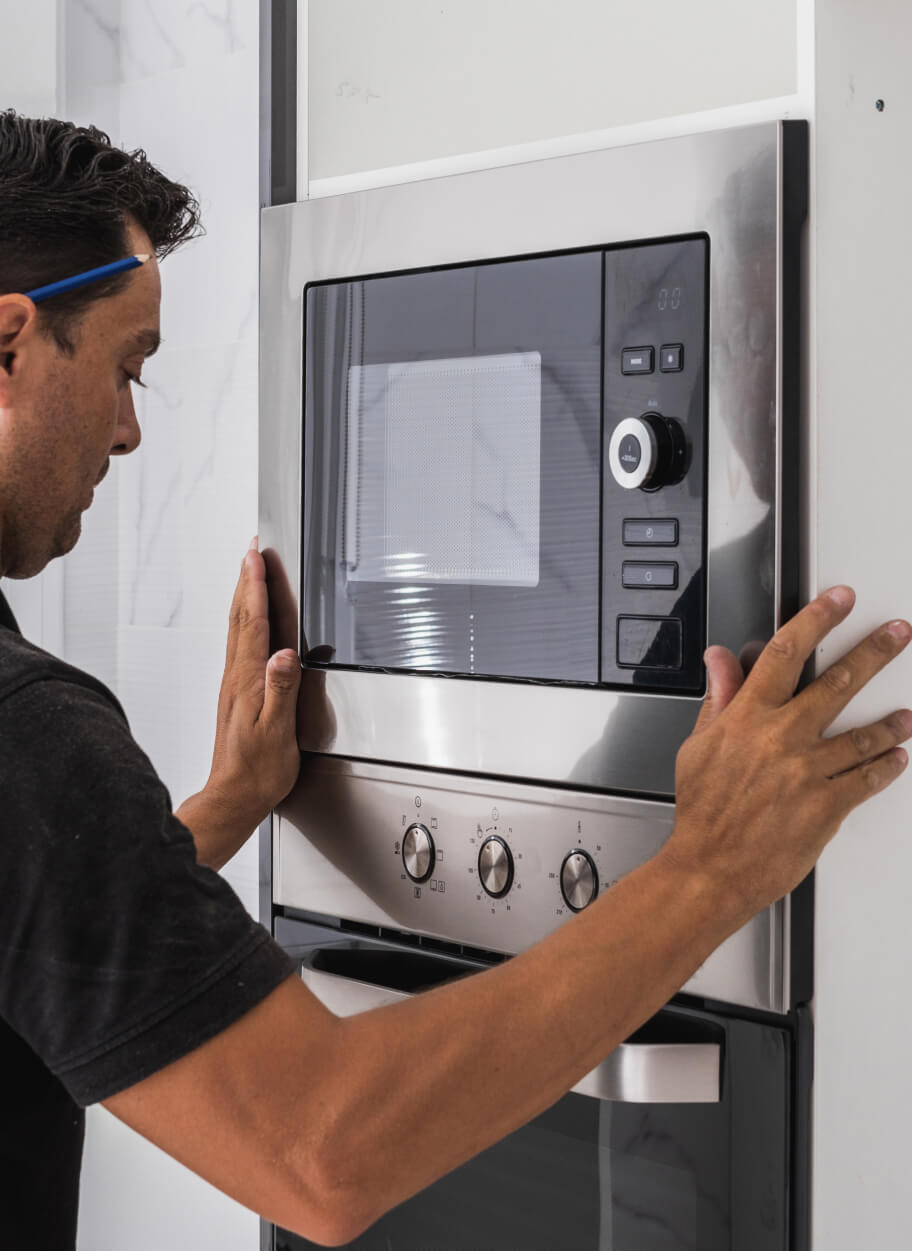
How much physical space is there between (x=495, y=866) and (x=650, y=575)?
10.4 inches

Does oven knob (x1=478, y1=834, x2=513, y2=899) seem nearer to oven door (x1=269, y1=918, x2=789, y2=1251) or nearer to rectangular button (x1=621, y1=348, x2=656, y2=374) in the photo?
oven door (x1=269, y1=918, x2=789, y2=1251)

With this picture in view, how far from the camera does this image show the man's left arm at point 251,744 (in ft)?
3.59

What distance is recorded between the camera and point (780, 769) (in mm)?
817

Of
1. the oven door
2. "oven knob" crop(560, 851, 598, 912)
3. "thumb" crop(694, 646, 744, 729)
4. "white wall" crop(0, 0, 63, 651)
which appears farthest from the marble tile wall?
"thumb" crop(694, 646, 744, 729)

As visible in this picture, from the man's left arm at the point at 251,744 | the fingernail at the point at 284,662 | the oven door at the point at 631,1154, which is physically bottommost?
the oven door at the point at 631,1154

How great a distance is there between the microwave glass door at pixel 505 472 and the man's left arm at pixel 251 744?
48 millimetres

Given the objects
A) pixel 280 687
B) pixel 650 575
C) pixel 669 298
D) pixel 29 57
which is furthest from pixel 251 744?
pixel 29 57

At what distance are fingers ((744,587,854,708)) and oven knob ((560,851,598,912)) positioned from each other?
202mm

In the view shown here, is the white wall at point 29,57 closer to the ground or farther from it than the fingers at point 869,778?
farther from it

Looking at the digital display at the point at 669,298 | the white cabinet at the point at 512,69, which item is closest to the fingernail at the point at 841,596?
the digital display at the point at 669,298

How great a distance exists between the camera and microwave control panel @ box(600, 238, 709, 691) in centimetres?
87

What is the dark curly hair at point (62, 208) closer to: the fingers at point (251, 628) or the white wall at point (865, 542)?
the fingers at point (251, 628)

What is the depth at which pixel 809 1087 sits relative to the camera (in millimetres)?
874

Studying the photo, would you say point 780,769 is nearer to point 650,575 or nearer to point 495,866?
point 650,575
